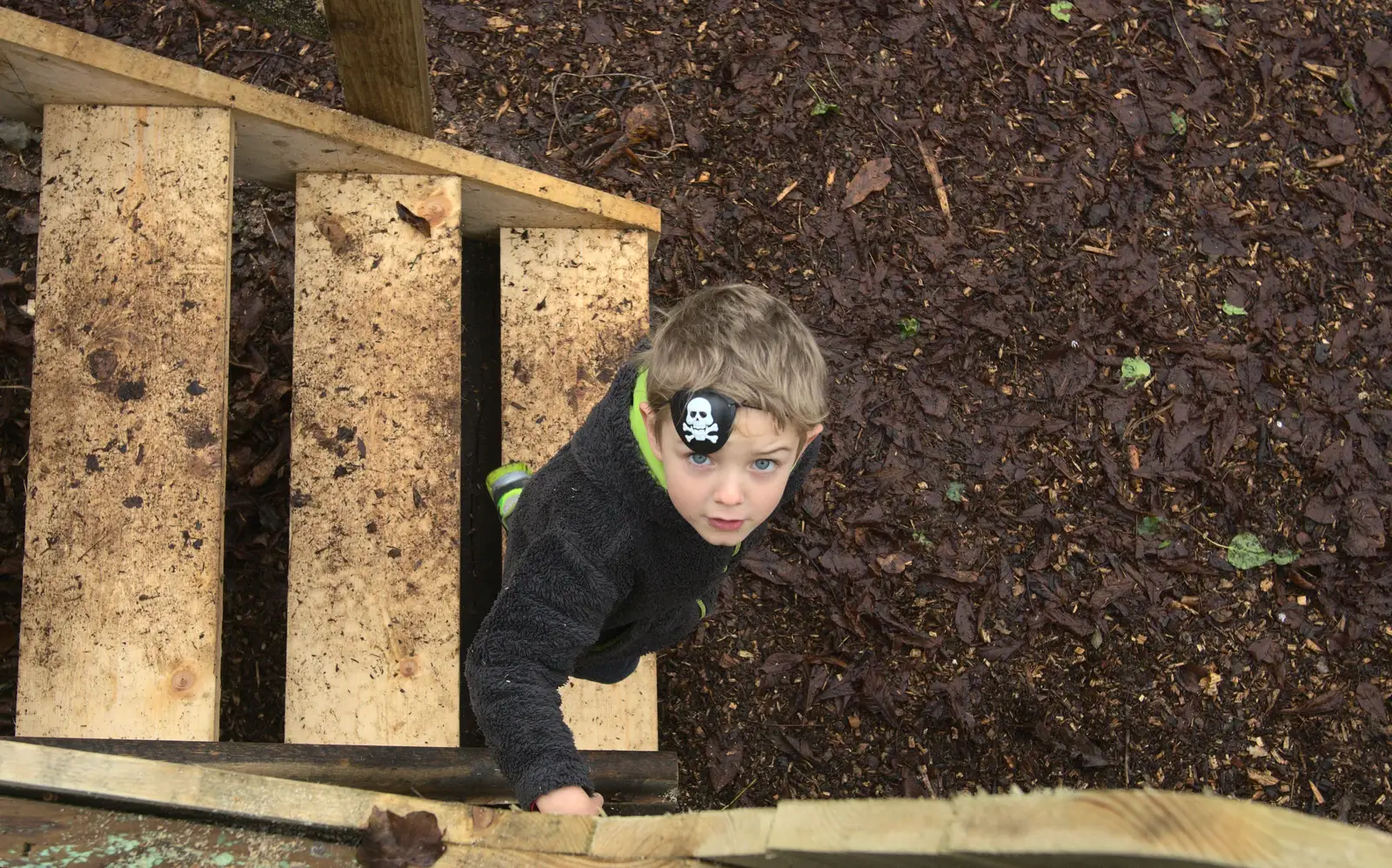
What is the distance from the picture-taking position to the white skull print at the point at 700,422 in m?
1.85

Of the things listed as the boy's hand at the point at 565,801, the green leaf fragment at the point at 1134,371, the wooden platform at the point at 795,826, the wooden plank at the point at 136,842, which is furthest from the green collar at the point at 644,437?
the green leaf fragment at the point at 1134,371

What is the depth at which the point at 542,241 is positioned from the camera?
3260 mm

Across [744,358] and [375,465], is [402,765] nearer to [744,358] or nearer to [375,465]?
[375,465]

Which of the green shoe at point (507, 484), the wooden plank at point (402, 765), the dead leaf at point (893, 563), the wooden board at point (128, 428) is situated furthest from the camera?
the dead leaf at point (893, 563)

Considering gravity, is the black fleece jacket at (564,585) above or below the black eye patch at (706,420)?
below

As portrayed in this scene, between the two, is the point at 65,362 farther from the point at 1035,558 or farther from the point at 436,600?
the point at 1035,558

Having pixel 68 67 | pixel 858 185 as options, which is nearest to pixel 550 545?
pixel 68 67

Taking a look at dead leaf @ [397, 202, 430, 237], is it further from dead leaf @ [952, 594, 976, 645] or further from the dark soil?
dead leaf @ [952, 594, 976, 645]

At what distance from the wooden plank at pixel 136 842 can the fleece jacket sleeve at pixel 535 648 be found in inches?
25.1

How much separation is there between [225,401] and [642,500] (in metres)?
1.24

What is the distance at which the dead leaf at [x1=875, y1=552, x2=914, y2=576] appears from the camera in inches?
139

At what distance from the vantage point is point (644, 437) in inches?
81.4

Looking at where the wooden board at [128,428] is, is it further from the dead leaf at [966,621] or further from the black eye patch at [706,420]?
the dead leaf at [966,621]

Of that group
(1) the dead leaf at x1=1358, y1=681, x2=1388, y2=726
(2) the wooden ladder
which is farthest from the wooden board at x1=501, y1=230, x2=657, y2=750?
(1) the dead leaf at x1=1358, y1=681, x2=1388, y2=726
